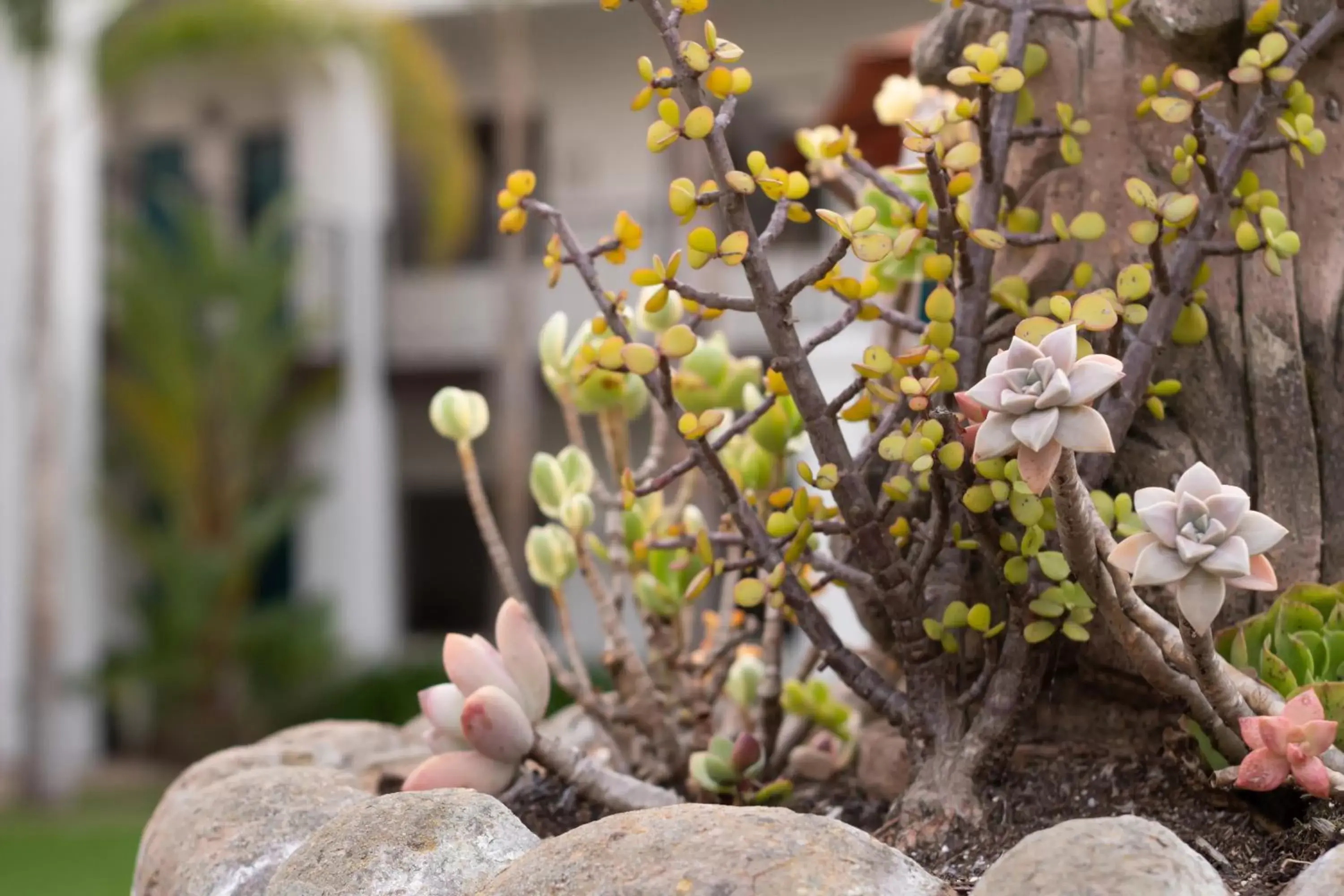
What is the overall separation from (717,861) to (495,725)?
496mm

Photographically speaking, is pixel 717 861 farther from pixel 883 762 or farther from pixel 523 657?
pixel 883 762

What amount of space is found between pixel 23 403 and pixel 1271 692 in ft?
34.2

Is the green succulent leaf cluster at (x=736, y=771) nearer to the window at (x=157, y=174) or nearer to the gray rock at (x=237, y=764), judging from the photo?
the gray rock at (x=237, y=764)

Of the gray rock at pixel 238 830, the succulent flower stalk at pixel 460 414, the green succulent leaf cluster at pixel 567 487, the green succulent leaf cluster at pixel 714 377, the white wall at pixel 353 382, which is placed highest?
the green succulent leaf cluster at pixel 714 377

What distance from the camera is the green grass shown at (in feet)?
24.7

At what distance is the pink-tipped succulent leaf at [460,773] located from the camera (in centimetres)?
170

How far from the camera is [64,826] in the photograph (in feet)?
30.7

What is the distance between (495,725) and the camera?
1.67 meters

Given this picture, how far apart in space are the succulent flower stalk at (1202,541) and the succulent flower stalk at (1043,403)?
71 mm

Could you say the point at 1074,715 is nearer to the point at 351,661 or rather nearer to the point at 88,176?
the point at 351,661

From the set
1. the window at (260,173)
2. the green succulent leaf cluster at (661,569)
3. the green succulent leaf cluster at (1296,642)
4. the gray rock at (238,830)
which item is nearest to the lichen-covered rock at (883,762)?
the green succulent leaf cluster at (661,569)

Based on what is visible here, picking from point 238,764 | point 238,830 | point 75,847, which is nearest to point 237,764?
point 238,764

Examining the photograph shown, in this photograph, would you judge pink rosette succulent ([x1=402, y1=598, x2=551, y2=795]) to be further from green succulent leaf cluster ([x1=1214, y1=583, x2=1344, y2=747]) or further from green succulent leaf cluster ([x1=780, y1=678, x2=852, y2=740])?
green succulent leaf cluster ([x1=1214, y1=583, x2=1344, y2=747])

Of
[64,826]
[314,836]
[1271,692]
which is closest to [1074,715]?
[1271,692]
